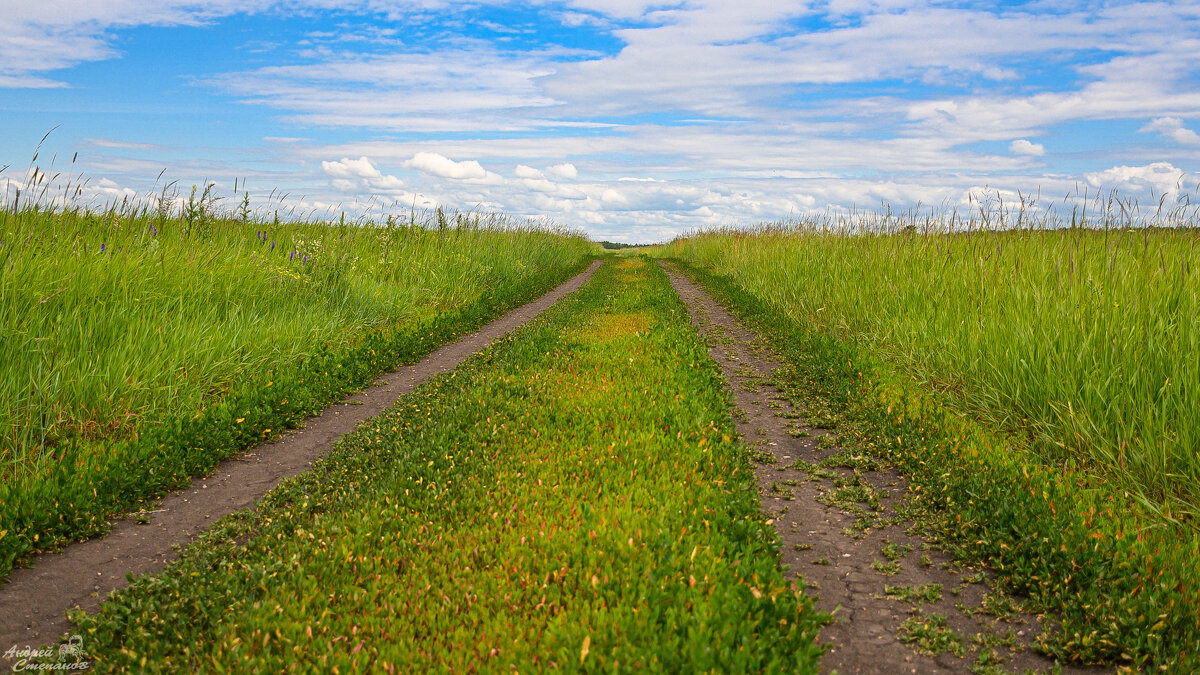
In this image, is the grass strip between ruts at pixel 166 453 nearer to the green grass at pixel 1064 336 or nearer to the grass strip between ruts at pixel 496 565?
the grass strip between ruts at pixel 496 565

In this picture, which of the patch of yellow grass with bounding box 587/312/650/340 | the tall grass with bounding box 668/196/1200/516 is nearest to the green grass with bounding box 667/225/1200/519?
the tall grass with bounding box 668/196/1200/516

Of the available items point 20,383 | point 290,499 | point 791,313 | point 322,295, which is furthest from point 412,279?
point 290,499

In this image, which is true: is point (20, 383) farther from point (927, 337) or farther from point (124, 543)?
point (927, 337)

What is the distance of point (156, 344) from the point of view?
273 inches

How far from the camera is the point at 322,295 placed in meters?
11.0

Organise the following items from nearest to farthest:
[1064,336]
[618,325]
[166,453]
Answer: [166,453] → [1064,336] → [618,325]

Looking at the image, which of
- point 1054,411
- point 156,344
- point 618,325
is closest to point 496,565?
point 1054,411

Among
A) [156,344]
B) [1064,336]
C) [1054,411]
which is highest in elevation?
[1064,336]

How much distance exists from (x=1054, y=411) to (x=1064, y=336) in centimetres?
76

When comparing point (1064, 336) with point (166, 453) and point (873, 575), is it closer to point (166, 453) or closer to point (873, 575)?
point (873, 575)

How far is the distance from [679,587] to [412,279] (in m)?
11.9

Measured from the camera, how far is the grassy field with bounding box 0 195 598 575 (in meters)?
5.22

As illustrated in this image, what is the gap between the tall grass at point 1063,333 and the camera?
501cm

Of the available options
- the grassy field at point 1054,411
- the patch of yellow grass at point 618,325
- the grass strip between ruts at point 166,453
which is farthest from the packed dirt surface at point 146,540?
the grassy field at point 1054,411
